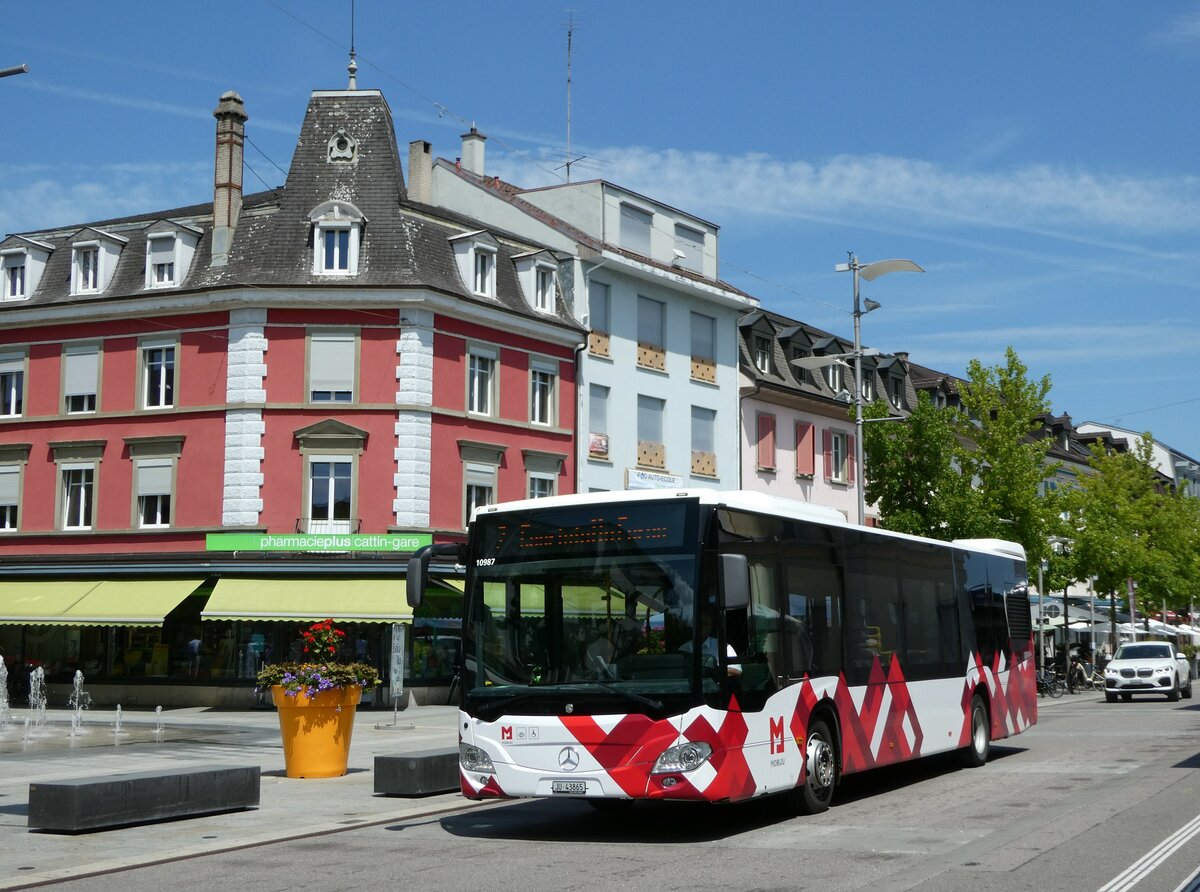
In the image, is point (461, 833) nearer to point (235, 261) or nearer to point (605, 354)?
point (235, 261)

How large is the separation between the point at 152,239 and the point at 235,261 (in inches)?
98.1

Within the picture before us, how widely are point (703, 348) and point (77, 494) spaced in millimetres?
19010

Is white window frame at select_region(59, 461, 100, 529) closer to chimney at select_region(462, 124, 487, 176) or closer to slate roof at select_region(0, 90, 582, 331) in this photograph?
slate roof at select_region(0, 90, 582, 331)

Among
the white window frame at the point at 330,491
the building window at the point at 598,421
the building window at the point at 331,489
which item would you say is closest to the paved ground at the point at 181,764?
the white window frame at the point at 330,491

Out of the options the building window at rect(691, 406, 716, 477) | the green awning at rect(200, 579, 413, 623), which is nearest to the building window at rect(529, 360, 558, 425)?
the building window at rect(691, 406, 716, 477)

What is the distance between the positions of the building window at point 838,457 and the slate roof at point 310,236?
15.2 meters

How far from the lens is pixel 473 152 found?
4650cm

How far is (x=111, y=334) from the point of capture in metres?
36.4

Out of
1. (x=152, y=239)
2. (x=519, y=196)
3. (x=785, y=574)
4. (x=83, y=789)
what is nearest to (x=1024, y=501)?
(x=519, y=196)

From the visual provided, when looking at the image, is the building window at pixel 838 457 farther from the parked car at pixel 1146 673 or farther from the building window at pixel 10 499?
the building window at pixel 10 499

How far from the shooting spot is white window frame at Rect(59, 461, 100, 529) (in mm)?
36219

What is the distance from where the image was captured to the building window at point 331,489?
114 feet

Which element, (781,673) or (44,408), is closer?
(781,673)

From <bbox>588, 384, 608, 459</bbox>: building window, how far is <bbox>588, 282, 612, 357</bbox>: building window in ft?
3.51
